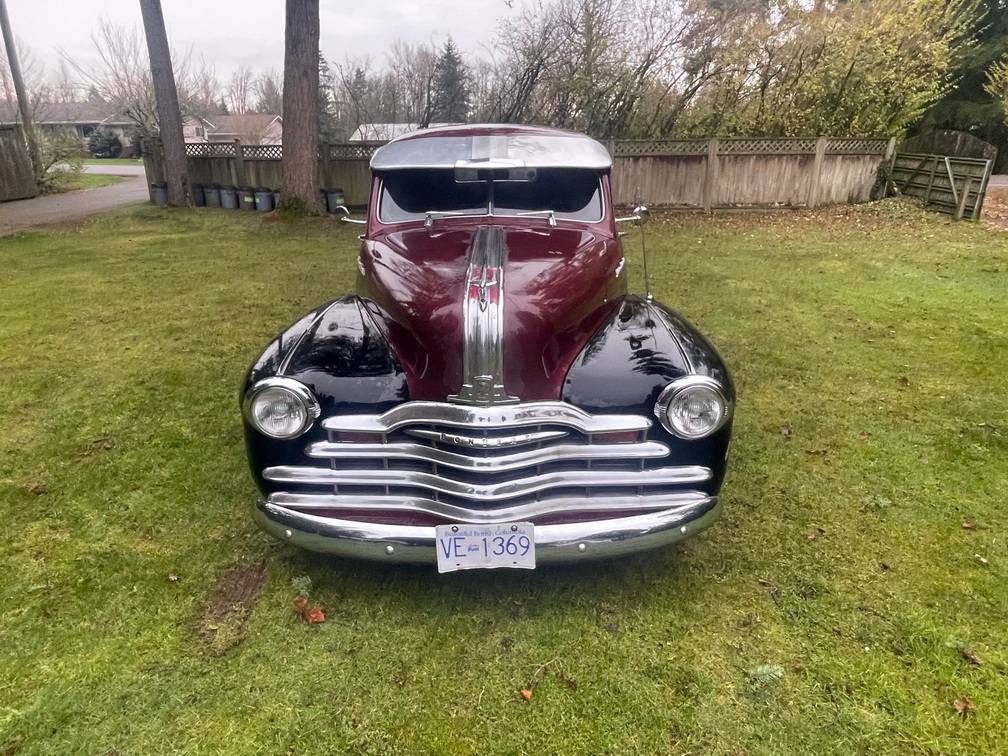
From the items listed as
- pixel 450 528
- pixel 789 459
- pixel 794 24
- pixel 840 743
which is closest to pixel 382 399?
pixel 450 528

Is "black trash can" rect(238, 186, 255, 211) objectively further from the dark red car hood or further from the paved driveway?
the dark red car hood

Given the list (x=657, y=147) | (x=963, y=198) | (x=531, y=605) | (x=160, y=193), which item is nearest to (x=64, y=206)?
(x=160, y=193)

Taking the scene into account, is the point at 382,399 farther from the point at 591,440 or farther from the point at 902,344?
the point at 902,344

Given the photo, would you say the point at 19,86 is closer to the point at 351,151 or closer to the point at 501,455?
the point at 351,151

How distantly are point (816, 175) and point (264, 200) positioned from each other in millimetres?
11733

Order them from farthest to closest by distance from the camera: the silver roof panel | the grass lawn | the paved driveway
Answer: the paved driveway → the silver roof panel → the grass lawn

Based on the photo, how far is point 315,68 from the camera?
11867mm

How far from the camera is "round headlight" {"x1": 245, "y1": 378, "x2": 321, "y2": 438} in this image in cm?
255

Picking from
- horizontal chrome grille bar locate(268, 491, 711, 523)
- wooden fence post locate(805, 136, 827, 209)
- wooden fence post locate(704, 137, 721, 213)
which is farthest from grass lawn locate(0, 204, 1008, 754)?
wooden fence post locate(805, 136, 827, 209)

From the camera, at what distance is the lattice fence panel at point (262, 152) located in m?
14.6

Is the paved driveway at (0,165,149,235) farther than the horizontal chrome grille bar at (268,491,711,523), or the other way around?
the paved driveway at (0,165,149,235)

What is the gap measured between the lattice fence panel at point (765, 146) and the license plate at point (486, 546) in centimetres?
1219

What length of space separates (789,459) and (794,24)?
13117 millimetres

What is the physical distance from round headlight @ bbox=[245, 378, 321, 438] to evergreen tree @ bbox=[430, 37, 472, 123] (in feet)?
73.6
